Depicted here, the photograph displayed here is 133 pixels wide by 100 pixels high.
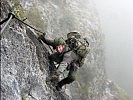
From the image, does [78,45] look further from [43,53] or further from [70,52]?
[43,53]

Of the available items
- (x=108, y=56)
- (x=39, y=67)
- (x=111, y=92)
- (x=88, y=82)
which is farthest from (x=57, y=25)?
(x=108, y=56)

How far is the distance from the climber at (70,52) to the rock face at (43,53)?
381 millimetres

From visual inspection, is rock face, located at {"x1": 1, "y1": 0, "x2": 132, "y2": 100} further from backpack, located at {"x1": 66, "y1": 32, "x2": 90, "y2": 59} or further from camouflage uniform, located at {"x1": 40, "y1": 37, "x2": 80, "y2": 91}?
backpack, located at {"x1": 66, "y1": 32, "x2": 90, "y2": 59}

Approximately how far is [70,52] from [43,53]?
3.04 ft

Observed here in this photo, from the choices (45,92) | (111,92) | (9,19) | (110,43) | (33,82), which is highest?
(9,19)

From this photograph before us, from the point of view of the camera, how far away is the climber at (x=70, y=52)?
984 cm

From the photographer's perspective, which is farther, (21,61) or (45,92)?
(45,92)

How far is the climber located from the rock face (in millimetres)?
381

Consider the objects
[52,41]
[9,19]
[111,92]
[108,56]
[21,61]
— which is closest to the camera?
[9,19]

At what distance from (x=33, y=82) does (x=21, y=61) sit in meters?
0.84

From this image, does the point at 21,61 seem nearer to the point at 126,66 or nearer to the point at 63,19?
the point at 63,19

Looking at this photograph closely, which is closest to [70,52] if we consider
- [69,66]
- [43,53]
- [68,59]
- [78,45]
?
[68,59]

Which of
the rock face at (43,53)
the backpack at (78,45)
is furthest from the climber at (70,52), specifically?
the rock face at (43,53)

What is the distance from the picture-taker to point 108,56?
59.6 m
